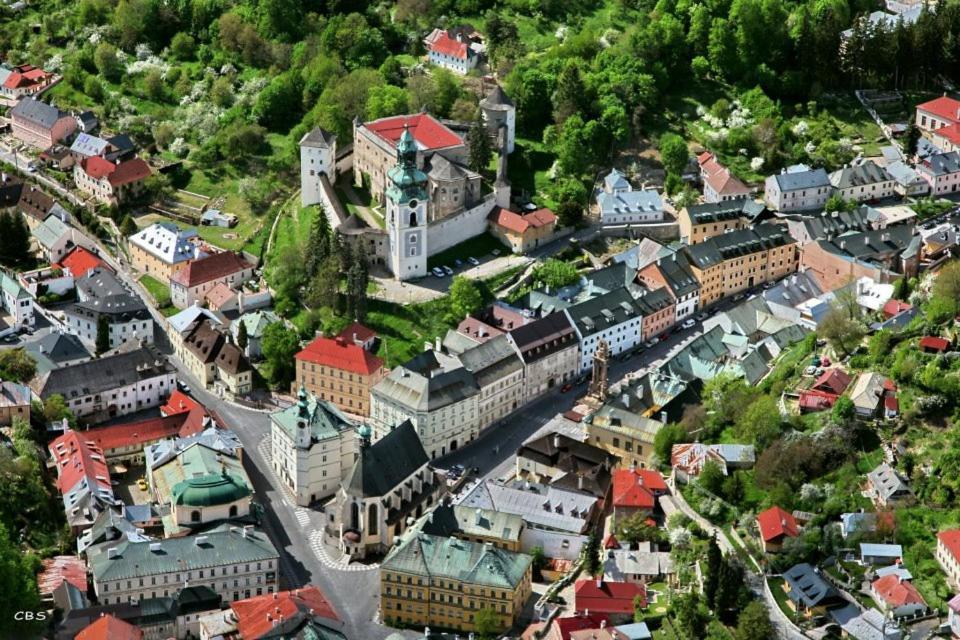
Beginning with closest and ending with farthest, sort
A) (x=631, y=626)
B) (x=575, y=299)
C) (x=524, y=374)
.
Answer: (x=631, y=626) < (x=524, y=374) < (x=575, y=299)

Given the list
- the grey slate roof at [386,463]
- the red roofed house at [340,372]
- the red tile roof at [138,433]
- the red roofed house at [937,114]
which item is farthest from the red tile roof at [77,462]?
the red roofed house at [937,114]

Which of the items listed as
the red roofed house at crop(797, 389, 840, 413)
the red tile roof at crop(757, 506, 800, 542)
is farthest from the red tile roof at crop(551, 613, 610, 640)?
the red roofed house at crop(797, 389, 840, 413)

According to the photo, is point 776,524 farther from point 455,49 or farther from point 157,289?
point 455,49

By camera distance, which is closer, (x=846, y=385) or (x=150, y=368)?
(x=846, y=385)

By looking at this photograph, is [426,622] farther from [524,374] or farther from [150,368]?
[150,368]

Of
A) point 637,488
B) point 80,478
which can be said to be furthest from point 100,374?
point 637,488

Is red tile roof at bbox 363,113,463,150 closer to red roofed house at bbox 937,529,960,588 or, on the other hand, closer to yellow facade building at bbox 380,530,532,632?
yellow facade building at bbox 380,530,532,632

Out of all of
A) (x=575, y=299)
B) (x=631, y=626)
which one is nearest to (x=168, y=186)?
(x=575, y=299)
